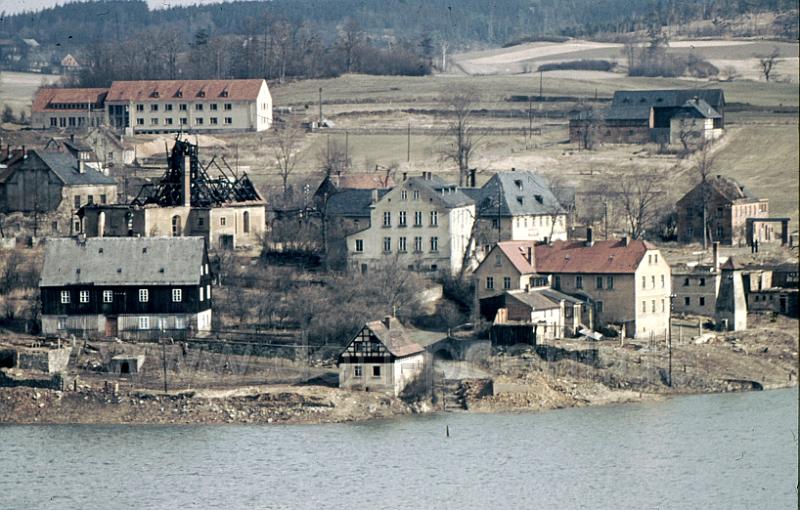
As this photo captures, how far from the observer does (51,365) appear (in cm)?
4966

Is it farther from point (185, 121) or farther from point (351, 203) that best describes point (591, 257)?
point (185, 121)

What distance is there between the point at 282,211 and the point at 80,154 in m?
13.8

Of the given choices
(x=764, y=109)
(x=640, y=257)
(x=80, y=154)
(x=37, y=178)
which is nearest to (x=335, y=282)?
(x=640, y=257)

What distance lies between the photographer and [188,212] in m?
60.1

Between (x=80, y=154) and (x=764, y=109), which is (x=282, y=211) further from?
(x=764, y=109)

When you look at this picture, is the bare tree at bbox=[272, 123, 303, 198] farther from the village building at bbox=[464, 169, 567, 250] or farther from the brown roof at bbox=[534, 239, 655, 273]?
the brown roof at bbox=[534, 239, 655, 273]

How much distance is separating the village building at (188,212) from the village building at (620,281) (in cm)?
967

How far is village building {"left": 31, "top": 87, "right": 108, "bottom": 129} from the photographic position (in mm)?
89938

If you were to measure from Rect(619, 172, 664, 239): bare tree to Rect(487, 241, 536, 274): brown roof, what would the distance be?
27.1 ft

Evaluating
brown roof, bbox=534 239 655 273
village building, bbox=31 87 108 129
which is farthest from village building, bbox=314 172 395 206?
village building, bbox=31 87 108 129

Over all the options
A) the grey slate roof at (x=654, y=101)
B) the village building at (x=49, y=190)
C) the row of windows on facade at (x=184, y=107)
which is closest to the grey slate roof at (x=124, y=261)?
the village building at (x=49, y=190)

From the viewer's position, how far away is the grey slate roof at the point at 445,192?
2269 inches

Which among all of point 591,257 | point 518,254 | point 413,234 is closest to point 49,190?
point 413,234

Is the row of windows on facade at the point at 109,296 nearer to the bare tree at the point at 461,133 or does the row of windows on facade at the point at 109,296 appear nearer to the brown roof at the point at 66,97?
the bare tree at the point at 461,133
